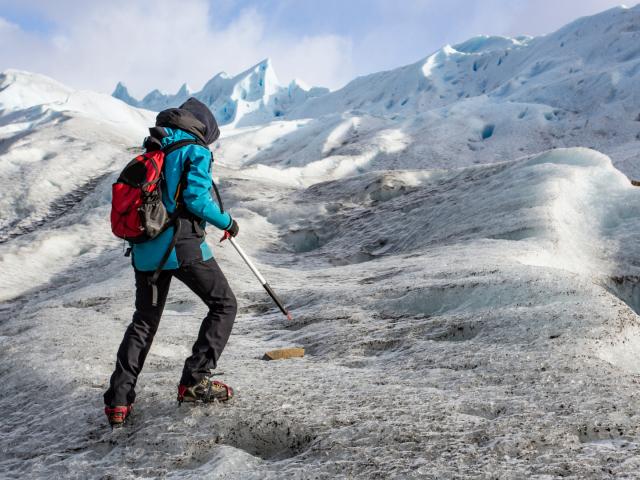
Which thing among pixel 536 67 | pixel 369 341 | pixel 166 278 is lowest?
pixel 369 341

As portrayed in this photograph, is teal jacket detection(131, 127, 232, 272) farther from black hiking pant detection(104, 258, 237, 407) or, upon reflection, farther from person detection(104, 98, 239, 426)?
black hiking pant detection(104, 258, 237, 407)

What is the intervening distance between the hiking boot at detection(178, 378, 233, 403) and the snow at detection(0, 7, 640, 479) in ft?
0.29

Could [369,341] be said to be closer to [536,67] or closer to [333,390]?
[333,390]

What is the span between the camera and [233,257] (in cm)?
1422

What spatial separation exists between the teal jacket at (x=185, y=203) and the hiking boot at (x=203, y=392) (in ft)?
3.31

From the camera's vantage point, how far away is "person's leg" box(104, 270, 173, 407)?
4254mm

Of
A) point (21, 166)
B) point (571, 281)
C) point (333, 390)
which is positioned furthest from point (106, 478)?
point (21, 166)

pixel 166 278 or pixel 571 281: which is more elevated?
pixel 166 278

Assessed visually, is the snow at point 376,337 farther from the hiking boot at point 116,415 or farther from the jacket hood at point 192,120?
the jacket hood at point 192,120

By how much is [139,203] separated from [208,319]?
1.09m

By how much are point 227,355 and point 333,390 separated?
2.49 metres

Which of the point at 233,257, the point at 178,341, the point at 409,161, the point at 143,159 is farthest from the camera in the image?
the point at 409,161

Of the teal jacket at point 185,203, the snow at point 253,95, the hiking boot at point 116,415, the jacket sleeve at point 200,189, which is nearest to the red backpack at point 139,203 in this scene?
the teal jacket at point 185,203

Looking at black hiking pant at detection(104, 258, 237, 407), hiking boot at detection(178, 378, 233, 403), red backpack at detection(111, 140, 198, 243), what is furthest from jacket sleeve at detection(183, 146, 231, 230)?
hiking boot at detection(178, 378, 233, 403)
